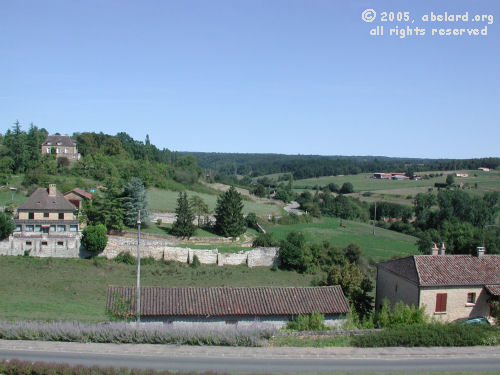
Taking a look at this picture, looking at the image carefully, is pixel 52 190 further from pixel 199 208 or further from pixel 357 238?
pixel 357 238

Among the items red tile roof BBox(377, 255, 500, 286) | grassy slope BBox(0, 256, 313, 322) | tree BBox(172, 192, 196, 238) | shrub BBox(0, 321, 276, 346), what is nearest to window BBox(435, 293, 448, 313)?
red tile roof BBox(377, 255, 500, 286)

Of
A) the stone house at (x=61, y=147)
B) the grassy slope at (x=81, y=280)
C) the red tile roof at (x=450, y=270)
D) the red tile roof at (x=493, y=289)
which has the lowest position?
the grassy slope at (x=81, y=280)

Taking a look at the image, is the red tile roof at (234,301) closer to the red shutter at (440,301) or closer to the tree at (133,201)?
the red shutter at (440,301)

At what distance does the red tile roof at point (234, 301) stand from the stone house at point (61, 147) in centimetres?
7059

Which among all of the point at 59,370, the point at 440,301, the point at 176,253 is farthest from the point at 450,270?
the point at 176,253

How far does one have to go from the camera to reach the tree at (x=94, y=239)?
46.6 m

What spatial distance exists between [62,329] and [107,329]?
6.04 feet

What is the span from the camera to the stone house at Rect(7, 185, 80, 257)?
1825 inches

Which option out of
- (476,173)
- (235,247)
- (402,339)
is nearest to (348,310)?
(402,339)

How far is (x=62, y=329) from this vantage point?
2022 centimetres

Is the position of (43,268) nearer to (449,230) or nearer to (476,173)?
(449,230)

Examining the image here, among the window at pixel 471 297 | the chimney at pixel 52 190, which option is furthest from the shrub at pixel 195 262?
the window at pixel 471 297

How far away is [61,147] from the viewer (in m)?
91.2

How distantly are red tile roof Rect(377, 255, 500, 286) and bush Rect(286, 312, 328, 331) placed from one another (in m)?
6.93
